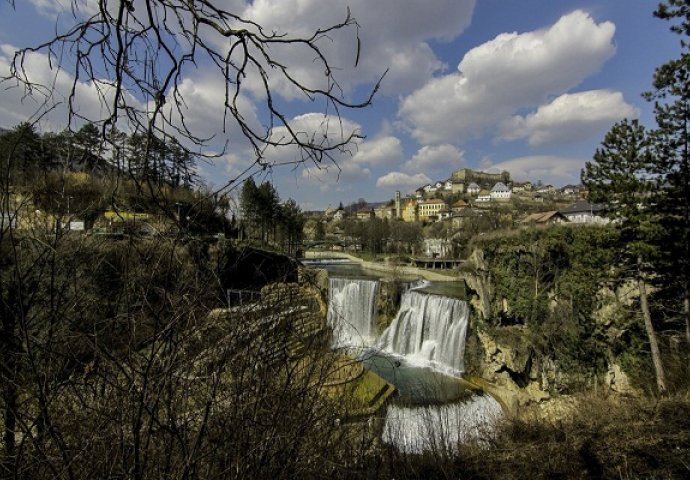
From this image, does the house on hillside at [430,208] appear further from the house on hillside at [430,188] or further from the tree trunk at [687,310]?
the tree trunk at [687,310]

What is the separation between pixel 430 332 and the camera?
17.9 metres

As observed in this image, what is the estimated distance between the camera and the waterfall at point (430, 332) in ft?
53.9

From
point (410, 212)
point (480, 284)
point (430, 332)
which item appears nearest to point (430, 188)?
point (410, 212)

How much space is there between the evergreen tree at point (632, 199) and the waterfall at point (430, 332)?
7736 millimetres

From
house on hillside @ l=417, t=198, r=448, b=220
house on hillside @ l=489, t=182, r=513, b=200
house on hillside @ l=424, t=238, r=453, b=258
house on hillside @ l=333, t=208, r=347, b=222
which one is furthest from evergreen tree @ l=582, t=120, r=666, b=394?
house on hillside @ l=333, t=208, r=347, b=222

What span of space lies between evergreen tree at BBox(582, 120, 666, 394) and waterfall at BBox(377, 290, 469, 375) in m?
7.74

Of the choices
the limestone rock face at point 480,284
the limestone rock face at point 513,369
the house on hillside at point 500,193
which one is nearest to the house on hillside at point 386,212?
the house on hillside at point 500,193

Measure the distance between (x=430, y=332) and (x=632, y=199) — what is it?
1083 centimetres

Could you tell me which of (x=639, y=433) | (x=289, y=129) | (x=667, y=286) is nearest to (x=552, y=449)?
(x=639, y=433)

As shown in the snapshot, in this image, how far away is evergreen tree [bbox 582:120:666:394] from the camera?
30.6 feet

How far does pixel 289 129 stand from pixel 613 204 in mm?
12167

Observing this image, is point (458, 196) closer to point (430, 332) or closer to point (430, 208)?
point (430, 208)

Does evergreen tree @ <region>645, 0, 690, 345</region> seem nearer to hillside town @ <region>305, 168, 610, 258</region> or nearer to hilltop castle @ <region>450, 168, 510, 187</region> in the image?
hillside town @ <region>305, 168, 610, 258</region>

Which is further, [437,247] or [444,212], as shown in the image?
[444,212]
